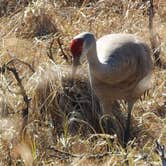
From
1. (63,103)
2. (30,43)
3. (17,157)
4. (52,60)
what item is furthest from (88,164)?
(30,43)

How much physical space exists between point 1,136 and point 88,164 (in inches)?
27.9

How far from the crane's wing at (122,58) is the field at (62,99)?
420 mm

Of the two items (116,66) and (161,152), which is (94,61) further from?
(161,152)

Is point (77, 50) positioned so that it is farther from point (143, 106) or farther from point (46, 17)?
point (46, 17)

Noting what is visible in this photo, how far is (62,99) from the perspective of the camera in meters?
5.65

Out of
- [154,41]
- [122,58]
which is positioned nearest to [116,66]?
[122,58]

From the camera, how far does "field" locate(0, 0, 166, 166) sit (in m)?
5.02

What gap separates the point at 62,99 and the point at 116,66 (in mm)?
688

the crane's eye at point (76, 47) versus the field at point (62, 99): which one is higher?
the crane's eye at point (76, 47)

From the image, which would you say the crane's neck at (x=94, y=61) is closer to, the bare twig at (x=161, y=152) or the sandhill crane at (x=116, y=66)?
the sandhill crane at (x=116, y=66)

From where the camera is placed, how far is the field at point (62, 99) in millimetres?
5020

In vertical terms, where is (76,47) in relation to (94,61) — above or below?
above

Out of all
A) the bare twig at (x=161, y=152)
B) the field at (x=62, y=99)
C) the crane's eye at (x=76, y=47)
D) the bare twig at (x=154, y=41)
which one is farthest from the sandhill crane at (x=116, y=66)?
the bare twig at (x=161, y=152)

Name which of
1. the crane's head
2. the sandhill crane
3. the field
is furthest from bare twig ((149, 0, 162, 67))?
the crane's head
